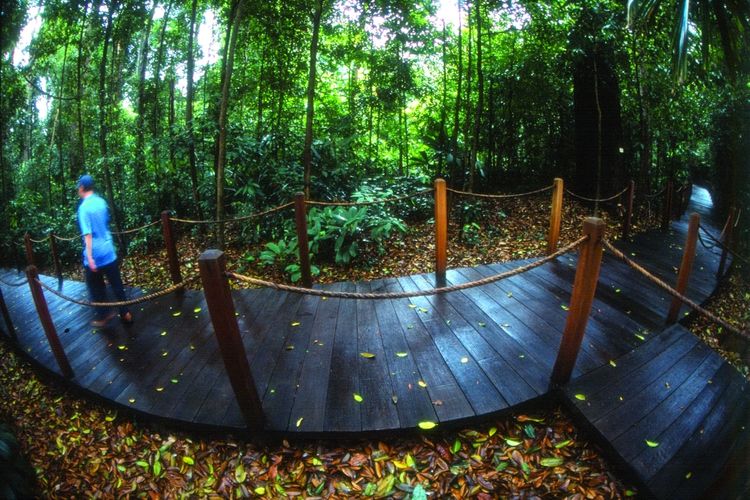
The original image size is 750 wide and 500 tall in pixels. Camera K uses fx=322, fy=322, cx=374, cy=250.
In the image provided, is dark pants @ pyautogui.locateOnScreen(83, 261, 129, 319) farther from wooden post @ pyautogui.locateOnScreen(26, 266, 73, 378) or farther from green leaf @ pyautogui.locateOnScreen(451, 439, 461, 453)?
green leaf @ pyautogui.locateOnScreen(451, 439, 461, 453)

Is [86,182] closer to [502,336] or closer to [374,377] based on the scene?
[374,377]

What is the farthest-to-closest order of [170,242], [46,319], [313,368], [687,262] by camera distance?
[170,242]
[687,262]
[46,319]
[313,368]

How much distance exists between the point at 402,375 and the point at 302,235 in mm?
2048

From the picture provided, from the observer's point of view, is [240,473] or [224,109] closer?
[240,473]

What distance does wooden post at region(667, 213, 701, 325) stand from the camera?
280 centimetres

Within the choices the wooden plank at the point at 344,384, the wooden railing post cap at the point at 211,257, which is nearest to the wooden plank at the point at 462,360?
the wooden plank at the point at 344,384

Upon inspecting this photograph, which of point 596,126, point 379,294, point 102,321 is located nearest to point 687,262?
point 379,294

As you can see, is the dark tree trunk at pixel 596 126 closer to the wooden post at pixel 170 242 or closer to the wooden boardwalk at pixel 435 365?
the wooden boardwalk at pixel 435 365

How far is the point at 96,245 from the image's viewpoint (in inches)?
136

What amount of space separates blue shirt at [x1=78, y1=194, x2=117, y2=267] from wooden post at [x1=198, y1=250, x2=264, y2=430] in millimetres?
2546

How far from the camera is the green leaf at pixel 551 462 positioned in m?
1.92

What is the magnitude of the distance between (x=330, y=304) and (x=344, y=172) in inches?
149

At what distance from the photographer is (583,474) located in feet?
6.09

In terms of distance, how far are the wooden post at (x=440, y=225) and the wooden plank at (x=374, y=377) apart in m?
1.14
